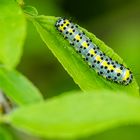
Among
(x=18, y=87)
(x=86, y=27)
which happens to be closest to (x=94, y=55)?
(x=18, y=87)

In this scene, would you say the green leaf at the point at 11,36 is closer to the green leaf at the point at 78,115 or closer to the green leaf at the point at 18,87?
the green leaf at the point at 18,87

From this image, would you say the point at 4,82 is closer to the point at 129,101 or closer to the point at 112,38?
the point at 129,101

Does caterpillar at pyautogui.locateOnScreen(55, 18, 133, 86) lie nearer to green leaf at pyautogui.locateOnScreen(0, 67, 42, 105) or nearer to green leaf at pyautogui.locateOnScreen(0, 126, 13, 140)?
green leaf at pyautogui.locateOnScreen(0, 67, 42, 105)

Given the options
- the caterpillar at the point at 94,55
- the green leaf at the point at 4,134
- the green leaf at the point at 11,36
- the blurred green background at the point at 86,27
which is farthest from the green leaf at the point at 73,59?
the blurred green background at the point at 86,27

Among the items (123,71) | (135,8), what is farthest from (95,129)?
(135,8)

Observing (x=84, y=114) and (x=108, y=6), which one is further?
(x=108, y=6)

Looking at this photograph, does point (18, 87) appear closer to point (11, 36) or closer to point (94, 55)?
point (11, 36)
